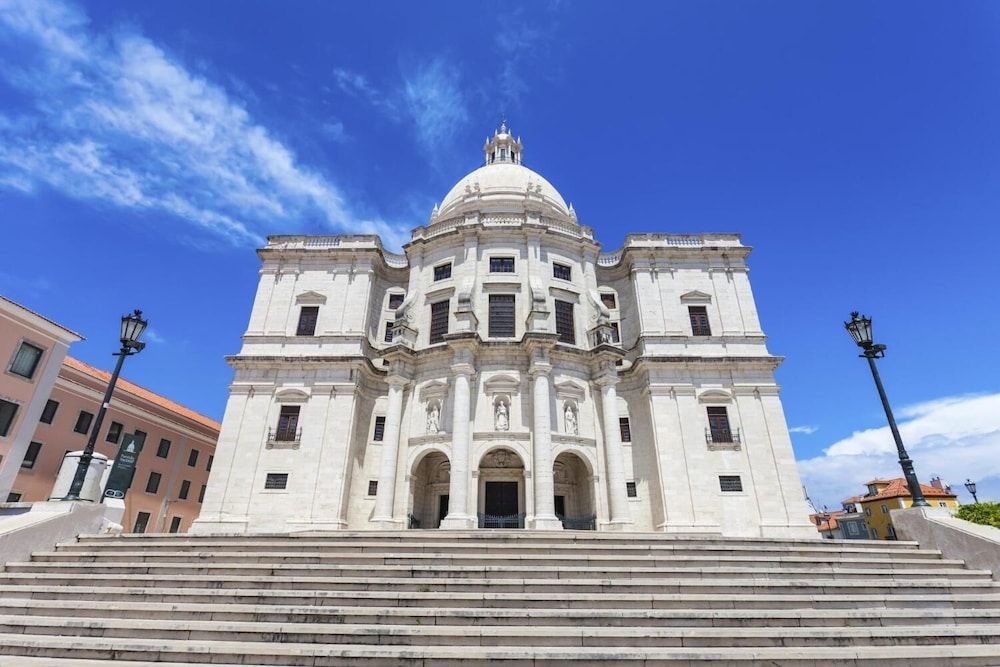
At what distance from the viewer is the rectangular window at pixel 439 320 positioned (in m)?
25.8

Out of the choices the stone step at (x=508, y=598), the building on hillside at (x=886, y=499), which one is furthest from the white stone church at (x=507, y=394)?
the building on hillside at (x=886, y=499)

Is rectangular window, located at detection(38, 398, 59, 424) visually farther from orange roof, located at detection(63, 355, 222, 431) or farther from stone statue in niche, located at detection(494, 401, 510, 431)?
stone statue in niche, located at detection(494, 401, 510, 431)

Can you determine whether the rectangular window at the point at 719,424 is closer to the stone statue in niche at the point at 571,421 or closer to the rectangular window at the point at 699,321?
the rectangular window at the point at 699,321

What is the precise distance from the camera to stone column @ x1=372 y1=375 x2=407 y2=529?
2145 centimetres

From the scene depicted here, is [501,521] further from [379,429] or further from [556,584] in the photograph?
[556,584]

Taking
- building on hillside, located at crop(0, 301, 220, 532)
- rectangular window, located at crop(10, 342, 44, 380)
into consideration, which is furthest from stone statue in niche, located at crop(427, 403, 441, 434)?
rectangular window, located at crop(10, 342, 44, 380)

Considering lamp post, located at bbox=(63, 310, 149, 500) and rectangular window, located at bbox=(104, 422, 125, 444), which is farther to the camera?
rectangular window, located at bbox=(104, 422, 125, 444)

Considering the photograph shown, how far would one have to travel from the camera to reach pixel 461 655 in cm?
737

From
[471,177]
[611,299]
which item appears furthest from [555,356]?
[471,177]

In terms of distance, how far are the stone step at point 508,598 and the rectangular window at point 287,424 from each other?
542 inches

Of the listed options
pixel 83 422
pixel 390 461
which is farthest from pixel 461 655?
pixel 83 422

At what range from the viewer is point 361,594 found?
9.45m

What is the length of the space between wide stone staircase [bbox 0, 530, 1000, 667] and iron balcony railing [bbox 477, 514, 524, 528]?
353 inches

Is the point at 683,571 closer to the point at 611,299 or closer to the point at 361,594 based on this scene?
the point at 361,594
